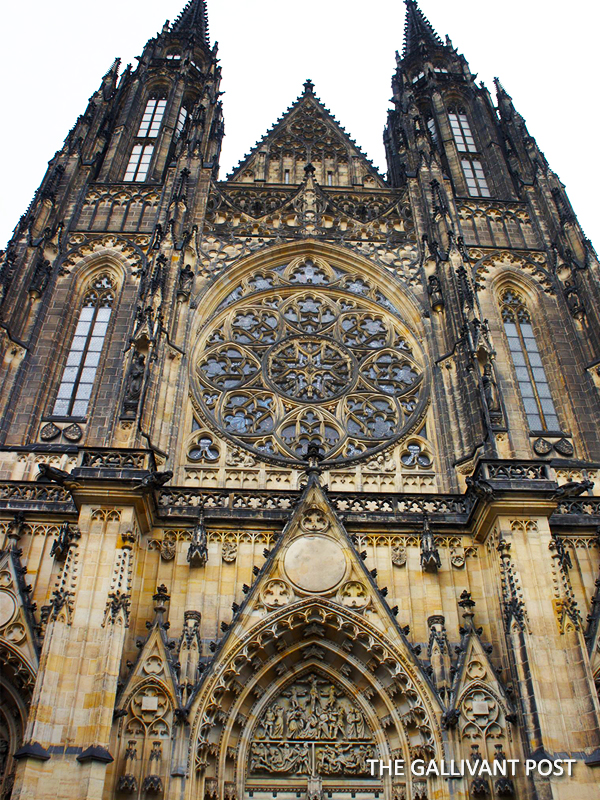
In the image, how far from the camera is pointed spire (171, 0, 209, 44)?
27.4 meters

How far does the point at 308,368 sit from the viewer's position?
15.5 metres

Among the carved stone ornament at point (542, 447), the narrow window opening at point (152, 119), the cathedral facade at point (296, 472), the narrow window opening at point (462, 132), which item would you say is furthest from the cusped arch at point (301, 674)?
the narrow window opening at point (152, 119)

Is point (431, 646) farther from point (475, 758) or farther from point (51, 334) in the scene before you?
point (51, 334)

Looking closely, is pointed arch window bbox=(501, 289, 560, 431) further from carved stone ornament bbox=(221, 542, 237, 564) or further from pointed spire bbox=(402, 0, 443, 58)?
pointed spire bbox=(402, 0, 443, 58)

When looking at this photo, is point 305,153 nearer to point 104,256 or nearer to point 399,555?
point 104,256

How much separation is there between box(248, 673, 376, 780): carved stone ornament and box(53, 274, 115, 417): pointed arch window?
23.5 feet

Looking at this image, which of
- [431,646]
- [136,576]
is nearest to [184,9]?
[136,576]

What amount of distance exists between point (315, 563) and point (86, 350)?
752 centimetres

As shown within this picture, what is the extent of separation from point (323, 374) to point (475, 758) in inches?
318

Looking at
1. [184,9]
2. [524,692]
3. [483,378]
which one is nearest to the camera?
[524,692]

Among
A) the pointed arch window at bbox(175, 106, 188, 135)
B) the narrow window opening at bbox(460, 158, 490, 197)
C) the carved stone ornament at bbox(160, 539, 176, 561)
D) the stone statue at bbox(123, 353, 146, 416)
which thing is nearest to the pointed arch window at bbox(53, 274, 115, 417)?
the stone statue at bbox(123, 353, 146, 416)

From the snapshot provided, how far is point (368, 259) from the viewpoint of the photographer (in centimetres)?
1762

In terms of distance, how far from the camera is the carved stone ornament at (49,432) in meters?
14.0

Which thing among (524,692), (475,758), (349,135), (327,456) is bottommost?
(475,758)
